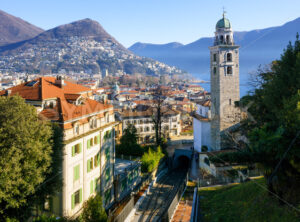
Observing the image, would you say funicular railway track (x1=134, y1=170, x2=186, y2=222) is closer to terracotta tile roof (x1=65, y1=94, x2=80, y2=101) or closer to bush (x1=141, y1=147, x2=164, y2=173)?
bush (x1=141, y1=147, x2=164, y2=173)

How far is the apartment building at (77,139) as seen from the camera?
14.8 meters

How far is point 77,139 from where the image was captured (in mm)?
15422

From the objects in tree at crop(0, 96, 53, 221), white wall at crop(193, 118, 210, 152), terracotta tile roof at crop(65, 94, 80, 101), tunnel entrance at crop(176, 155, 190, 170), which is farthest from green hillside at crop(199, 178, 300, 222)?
tunnel entrance at crop(176, 155, 190, 170)

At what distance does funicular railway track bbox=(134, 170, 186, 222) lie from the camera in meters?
16.9

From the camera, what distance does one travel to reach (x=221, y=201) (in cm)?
1432

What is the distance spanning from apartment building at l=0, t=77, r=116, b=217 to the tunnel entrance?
55.2 ft

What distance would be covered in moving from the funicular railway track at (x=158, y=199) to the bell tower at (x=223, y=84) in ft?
24.9

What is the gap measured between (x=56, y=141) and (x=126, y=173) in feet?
35.0

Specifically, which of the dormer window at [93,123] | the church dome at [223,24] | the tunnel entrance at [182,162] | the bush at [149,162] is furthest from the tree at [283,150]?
the tunnel entrance at [182,162]

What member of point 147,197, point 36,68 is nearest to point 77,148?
point 147,197

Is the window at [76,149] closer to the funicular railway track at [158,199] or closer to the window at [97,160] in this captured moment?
the window at [97,160]

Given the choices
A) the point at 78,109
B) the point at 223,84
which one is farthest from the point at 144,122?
the point at 78,109

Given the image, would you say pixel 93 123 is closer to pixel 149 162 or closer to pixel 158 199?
pixel 158 199

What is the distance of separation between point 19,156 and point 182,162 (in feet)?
93.9
